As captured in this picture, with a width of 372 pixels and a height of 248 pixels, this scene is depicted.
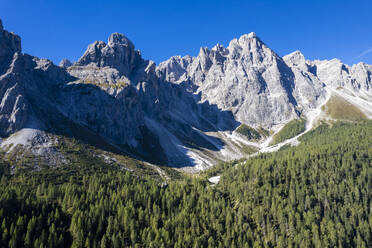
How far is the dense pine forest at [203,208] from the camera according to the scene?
A: 78.2 meters

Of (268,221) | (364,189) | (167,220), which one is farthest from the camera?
(364,189)

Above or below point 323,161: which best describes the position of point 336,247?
below

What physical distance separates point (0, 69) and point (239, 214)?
19989 cm

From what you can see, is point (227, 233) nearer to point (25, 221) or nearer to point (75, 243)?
point (75, 243)

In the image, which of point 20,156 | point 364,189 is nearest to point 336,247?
point 364,189

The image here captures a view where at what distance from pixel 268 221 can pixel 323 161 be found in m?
60.4

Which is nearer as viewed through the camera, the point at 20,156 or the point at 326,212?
the point at 326,212

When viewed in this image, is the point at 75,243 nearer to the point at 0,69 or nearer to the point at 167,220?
the point at 167,220

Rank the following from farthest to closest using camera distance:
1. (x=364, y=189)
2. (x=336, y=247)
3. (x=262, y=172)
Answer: (x=262, y=172) < (x=364, y=189) < (x=336, y=247)

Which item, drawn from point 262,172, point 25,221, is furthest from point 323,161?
point 25,221

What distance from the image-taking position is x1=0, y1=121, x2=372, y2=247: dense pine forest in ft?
257

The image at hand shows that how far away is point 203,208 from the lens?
3883 inches

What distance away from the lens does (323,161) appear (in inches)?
5231

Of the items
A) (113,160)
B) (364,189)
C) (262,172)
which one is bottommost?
(364,189)
